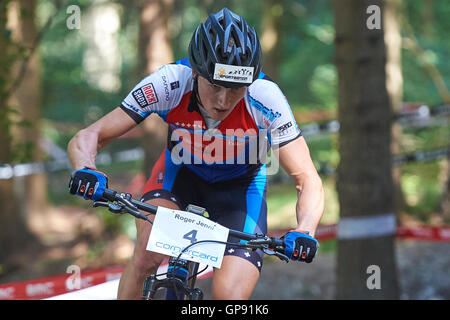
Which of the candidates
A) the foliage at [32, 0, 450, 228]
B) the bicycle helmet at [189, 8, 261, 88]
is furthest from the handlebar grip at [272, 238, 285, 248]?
the foliage at [32, 0, 450, 228]

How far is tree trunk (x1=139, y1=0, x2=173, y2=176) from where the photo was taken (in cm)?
888

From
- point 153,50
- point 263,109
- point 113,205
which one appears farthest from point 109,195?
point 153,50

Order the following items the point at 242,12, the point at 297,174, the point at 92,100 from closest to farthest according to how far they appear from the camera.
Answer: the point at 297,174
the point at 92,100
the point at 242,12

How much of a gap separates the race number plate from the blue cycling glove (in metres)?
0.32

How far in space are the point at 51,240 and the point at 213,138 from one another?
32.4 feet

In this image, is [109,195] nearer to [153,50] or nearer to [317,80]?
[153,50]

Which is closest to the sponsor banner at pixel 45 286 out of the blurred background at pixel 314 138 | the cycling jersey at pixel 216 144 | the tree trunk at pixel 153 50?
the blurred background at pixel 314 138

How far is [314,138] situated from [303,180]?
1235cm

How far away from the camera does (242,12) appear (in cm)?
2289

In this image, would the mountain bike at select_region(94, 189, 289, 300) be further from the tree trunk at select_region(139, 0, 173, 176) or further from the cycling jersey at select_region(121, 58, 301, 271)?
the tree trunk at select_region(139, 0, 173, 176)

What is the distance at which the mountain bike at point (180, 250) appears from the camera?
277 cm

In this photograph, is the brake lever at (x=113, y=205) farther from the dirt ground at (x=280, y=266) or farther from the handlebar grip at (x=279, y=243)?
the dirt ground at (x=280, y=266)

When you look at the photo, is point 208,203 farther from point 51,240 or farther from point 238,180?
point 51,240

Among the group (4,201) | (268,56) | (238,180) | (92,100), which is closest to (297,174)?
(238,180)
